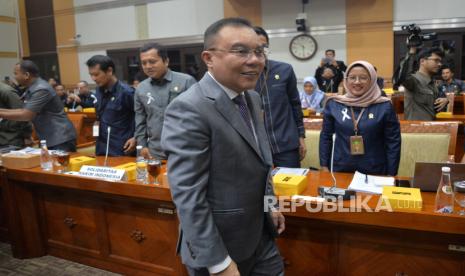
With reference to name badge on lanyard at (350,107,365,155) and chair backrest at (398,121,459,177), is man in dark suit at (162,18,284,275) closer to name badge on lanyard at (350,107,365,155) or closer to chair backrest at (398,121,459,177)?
name badge on lanyard at (350,107,365,155)

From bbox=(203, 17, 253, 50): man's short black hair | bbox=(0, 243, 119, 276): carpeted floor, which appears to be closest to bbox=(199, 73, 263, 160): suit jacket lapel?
bbox=(203, 17, 253, 50): man's short black hair

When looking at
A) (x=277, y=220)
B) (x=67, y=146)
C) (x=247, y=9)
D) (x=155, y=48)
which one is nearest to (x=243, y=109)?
(x=277, y=220)

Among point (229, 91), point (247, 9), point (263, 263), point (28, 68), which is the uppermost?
point (247, 9)

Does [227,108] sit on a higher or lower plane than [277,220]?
higher

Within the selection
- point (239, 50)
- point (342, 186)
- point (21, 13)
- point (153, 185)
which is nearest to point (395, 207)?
point (342, 186)

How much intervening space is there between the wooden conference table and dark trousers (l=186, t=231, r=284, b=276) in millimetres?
351

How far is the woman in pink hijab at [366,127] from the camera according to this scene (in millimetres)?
2094

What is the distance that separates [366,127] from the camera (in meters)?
2.09

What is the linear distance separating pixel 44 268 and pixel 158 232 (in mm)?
985

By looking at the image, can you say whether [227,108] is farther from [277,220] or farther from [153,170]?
[153,170]

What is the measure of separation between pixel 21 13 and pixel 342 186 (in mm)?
12653

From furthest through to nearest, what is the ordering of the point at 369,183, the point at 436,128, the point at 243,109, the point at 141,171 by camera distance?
the point at 436,128, the point at 141,171, the point at 369,183, the point at 243,109

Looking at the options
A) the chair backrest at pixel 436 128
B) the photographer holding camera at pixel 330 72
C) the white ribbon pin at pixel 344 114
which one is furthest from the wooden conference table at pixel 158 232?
the photographer holding camera at pixel 330 72

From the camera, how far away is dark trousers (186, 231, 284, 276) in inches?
50.6
